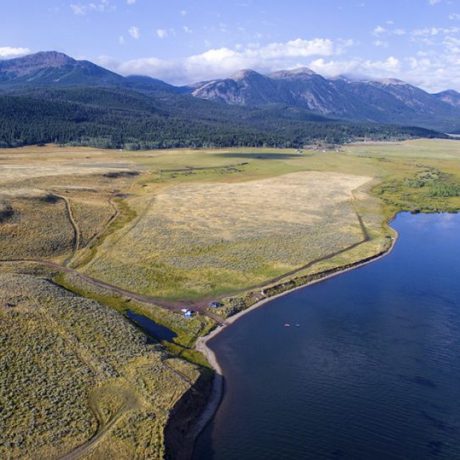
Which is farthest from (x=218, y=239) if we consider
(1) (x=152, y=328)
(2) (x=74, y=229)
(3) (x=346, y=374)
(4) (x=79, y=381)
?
(4) (x=79, y=381)

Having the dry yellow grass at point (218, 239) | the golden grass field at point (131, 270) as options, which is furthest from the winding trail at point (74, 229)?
the dry yellow grass at point (218, 239)

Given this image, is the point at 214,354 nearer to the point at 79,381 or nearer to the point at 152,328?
the point at 152,328

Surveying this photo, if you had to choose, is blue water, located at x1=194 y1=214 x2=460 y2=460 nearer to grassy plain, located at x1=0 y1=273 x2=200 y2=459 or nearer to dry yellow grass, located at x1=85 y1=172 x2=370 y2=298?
grassy plain, located at x1=0 y1=273 x2=200 y2=459

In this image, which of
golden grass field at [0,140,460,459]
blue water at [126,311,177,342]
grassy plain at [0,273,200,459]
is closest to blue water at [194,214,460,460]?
golden grass field at [0,140,460,459]

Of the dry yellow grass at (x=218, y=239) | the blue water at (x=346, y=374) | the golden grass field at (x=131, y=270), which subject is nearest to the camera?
the blue water at (x=346, y=374)

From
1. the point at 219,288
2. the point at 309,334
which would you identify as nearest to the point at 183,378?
the point at 309,334

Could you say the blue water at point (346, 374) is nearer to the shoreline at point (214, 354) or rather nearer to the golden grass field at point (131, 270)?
the shoreline at point (214, 354)
